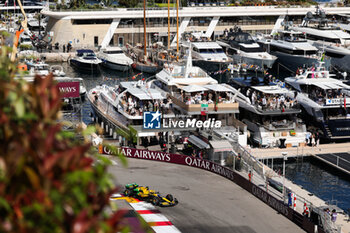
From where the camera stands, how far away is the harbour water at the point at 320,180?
38219 millimetres

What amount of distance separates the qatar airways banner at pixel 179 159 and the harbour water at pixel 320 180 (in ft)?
18.4

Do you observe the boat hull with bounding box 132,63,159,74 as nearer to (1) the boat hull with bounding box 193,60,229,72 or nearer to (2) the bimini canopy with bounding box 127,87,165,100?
(1) the boat hull with bounding box 193,60,229,72

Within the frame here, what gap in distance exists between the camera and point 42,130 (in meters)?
6.88

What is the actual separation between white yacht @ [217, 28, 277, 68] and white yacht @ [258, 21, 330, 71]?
1385mm

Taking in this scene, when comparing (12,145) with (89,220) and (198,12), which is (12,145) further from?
(198,12)

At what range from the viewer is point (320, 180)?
4159 cm

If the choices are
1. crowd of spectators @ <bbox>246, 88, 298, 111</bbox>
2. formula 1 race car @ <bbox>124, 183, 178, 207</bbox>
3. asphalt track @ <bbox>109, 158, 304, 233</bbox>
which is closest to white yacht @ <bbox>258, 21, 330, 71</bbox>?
crowd of spectators @ <bbox>246, 88, 298, 111</bbox>

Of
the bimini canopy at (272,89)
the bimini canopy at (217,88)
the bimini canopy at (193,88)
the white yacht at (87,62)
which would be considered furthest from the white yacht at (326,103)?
the white yacht at (87,62)

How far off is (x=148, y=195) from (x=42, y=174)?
26.8 m

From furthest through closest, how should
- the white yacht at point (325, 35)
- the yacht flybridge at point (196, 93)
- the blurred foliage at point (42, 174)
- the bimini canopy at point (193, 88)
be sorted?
the white yacht at point (325, 35), the bimini canopy at point (193, 88), the yacht flybridge at point (196, 93), the blurred foliage at point (42, 174)

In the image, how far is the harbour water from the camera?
38.2m

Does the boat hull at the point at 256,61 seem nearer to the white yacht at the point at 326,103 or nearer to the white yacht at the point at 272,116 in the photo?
the white yacht at the point at 326,103

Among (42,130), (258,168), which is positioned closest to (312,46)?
(258,168)

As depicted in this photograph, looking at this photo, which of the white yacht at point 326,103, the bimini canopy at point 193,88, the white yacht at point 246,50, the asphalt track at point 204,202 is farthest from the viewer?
the white yacht at point 246,50
